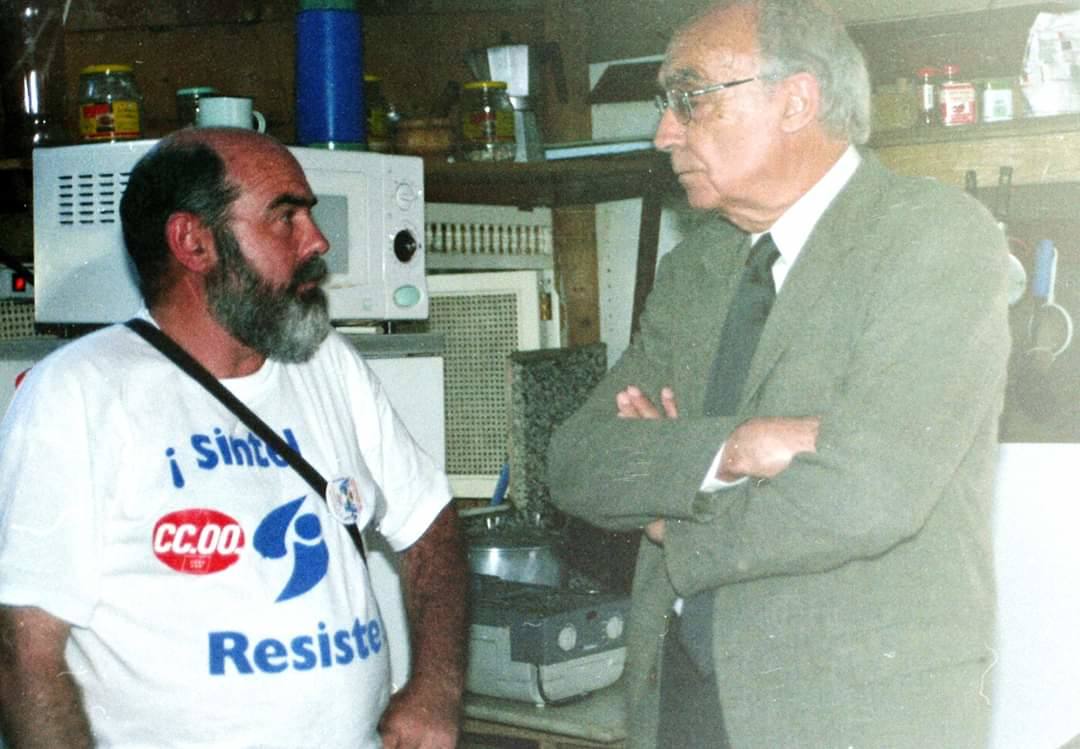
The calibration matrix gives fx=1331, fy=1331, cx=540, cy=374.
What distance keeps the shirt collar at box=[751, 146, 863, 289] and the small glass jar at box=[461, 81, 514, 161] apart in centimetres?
111

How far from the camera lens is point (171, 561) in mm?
1549

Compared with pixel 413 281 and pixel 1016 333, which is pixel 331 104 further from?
pixel 1016 333

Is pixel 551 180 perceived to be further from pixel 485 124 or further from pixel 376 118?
pixel 376 118

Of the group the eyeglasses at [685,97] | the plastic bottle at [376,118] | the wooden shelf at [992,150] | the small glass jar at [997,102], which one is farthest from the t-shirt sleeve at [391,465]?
the small glass jar at [997,102]

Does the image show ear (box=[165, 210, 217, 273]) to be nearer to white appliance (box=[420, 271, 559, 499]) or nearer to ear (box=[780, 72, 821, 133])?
ear (box=[780, 72, 821, 133])

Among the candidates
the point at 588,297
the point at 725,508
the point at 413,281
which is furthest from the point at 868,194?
the point at 588,297

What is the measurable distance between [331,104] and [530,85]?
0.53m

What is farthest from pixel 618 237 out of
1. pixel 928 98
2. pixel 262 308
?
pixel 262 308

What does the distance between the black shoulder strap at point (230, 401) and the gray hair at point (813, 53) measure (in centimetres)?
74

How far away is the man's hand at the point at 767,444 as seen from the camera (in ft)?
4.78

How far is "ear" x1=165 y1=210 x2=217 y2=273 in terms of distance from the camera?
5.75ft

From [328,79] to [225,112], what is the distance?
0.22m

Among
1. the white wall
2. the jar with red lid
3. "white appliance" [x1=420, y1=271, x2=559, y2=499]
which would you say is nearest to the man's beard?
"white appliance" [x1=420, y1=271, x2=559, y2=499]

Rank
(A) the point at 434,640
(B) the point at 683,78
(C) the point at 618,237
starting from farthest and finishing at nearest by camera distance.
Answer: (C) the point at 618,237 → (A) the point at 434,640 → (B) the point at 683,78
